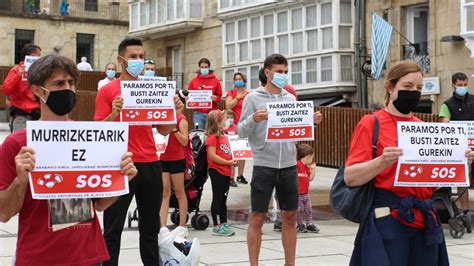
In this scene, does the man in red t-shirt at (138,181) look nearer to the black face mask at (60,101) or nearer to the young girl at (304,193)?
the black face mask at (60,101)

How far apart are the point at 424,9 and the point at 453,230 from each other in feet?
64.0

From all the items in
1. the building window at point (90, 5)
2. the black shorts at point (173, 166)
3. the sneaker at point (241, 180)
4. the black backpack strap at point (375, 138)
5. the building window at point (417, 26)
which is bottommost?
the sneaker at point (241, 180)

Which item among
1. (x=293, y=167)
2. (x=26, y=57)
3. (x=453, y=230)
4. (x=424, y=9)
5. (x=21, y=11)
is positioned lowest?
(x=453, y=230)

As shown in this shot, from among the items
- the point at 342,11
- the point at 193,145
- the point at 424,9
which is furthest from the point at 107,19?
the point at 193,145

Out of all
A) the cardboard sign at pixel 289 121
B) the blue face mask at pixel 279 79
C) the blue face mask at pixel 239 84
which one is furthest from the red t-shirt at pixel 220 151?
the blue face mask at pixel 239 84

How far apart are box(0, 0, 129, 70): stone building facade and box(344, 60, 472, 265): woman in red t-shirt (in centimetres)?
4470

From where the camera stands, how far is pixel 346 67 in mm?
31328

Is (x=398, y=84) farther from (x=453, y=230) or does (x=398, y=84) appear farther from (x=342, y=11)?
(x=342, y=11)

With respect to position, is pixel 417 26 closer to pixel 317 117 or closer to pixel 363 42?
pixel 363 42

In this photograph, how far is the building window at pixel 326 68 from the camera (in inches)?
1241

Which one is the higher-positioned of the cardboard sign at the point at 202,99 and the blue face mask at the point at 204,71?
the blue face mask at the point at 204,71

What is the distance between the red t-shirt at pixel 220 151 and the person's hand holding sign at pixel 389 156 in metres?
6.02

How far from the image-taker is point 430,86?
27.5m

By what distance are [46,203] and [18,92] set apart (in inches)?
294
